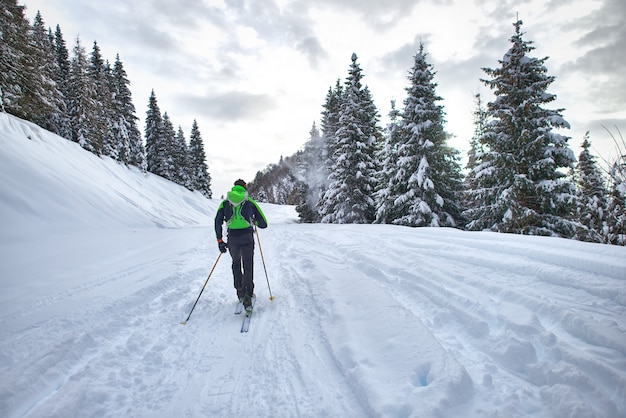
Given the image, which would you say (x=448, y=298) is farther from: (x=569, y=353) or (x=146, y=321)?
(x=146, y=321)

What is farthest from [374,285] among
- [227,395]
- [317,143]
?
[317,143]

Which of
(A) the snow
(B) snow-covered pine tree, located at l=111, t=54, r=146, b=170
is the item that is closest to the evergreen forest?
(B) snow-covered pine tree, located at l=111, t=54, r=146, b=170

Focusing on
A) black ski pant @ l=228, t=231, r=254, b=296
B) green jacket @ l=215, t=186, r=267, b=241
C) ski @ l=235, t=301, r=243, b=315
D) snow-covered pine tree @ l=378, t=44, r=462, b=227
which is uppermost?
snow-covered pine tree @ l=378, t=44, r=462, b=227

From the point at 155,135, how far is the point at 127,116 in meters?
5.99

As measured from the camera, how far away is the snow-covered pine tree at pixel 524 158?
1191cm

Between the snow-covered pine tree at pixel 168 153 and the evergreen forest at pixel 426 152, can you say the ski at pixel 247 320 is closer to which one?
the evergreen forest at pixel 426 152

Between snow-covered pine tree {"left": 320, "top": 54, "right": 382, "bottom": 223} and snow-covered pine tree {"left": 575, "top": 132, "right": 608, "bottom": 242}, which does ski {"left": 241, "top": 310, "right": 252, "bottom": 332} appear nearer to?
snow-covered pine tree {"left": 320, "top": 54, "right": 382, "bottom": 223}

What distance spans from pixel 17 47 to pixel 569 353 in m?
31.6

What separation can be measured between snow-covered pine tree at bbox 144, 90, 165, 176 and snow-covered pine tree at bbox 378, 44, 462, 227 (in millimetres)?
39224

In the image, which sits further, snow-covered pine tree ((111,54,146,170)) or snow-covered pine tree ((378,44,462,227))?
snow-covered pine tree ((111,54,146,170))

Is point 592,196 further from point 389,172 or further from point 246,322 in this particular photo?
point 246,322

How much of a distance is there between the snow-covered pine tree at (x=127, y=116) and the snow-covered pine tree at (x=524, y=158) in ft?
127

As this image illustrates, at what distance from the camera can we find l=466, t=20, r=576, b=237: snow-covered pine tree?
39.1ft

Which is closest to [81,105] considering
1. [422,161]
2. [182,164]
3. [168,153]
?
[168,153]
